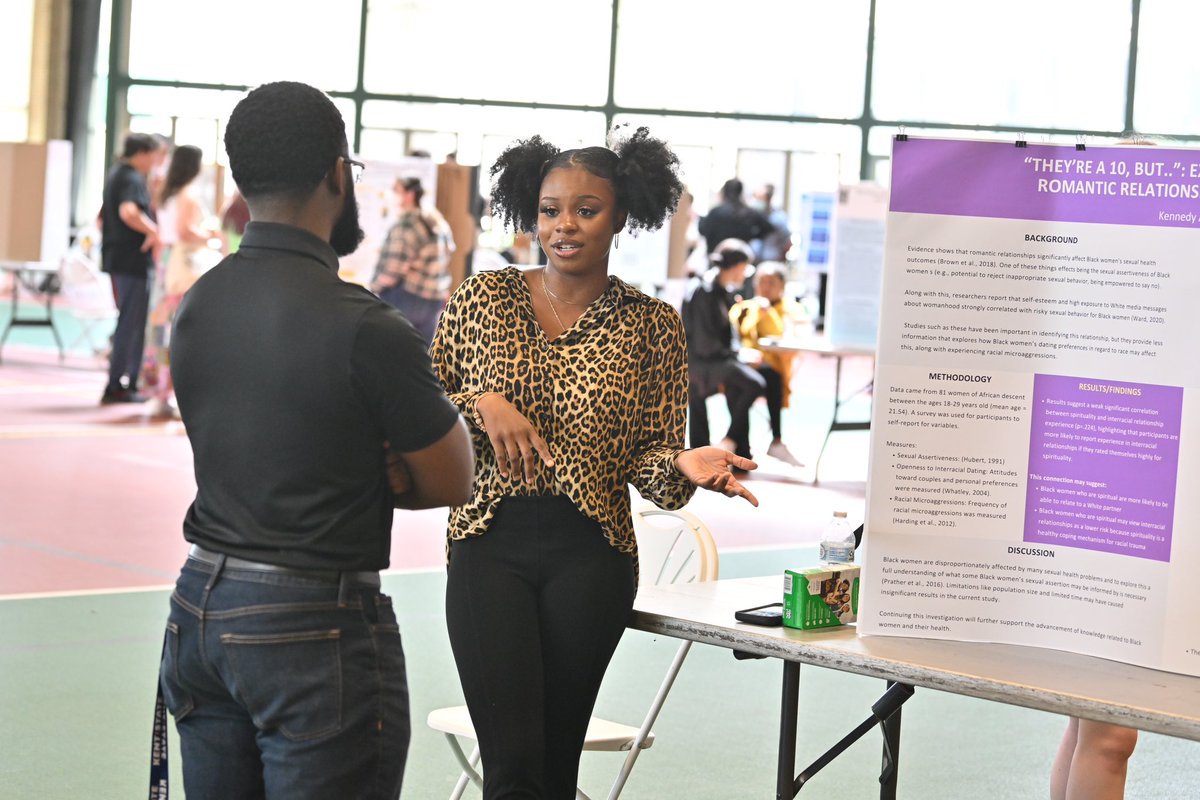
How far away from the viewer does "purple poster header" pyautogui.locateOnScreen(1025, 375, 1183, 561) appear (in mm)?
2541

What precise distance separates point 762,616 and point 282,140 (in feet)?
4.05

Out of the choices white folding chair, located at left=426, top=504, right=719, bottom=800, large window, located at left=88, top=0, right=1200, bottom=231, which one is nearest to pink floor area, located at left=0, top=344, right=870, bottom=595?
white folding chair, located at left=426, top=504, right=719, bottom=800

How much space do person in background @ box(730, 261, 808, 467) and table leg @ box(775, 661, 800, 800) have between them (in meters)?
7.25

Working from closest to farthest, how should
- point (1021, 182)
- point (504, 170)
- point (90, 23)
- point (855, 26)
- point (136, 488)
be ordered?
1. point (1021, 182)
2. point (504, 170)
3. point (136, 488)
4. point (855, 26)
5. point (90, 23)

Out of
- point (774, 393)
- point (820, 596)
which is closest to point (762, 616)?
point (820, 596)

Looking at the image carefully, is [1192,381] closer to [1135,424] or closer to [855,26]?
[1135,424]

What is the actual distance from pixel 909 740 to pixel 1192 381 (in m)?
2.47

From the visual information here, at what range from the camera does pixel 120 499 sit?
788 centimetres

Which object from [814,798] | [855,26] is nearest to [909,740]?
[814,798]

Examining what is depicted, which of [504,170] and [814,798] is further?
[814,798]

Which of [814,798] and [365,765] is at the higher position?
[365,765]

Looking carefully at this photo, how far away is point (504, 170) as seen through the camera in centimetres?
303

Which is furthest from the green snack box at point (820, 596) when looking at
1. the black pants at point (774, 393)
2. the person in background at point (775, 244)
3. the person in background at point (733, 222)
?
the person in background at point (775, 244)

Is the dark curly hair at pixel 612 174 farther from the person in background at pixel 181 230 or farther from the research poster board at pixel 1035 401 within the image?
the person in background at pixel 181 230
